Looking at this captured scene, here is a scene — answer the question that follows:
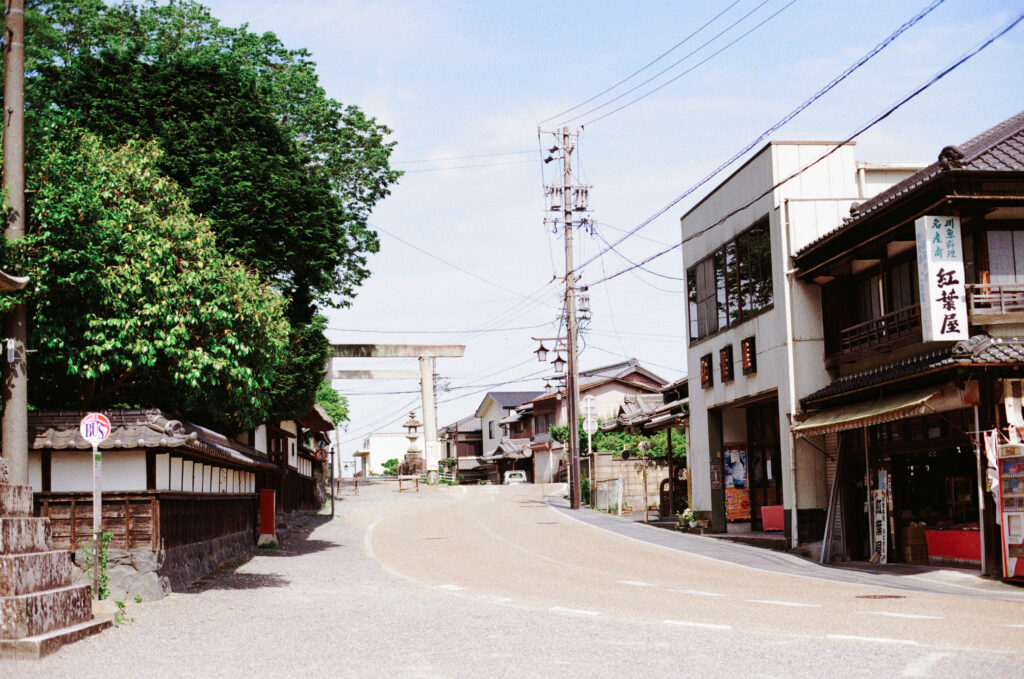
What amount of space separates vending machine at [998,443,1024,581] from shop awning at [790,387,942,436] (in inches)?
63.7

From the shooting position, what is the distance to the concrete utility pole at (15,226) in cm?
1319

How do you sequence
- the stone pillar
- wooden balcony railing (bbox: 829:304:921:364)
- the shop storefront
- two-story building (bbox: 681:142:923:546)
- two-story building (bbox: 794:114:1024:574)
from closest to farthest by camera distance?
1. the stone pillar
2. two-story building (bbox: 794:114:1024:574)
3. the shop storefront
4. wooden balcony railing (bbox: 829:304:921:364)
5. two-story building (bbox: 681:142:923:546)

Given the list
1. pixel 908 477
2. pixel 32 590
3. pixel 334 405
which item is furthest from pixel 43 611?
pixel 334 405

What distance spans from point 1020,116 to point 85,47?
25264 mm

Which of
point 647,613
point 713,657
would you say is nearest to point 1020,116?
point 647,613

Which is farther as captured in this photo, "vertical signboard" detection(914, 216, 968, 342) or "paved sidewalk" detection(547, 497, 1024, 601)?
"vertical signboard" detection(914, 216, 968, 342)

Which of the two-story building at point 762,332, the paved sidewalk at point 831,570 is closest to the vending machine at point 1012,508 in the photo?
the paved sidewalk at point 831,570

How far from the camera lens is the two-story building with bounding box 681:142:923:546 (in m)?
23.5

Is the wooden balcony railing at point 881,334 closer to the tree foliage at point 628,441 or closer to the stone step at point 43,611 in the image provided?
the stone step at point 43,611

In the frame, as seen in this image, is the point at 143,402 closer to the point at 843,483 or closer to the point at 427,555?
the point at 427,555

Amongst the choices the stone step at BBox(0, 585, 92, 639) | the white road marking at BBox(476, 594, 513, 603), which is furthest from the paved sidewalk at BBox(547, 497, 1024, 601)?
the stone step at BBox(0, 585, 92, 639)

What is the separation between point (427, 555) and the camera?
23.9 meters

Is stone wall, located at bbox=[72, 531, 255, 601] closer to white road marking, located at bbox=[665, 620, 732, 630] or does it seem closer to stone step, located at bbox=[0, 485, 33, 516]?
stone step, located at bbox=[0, 485, 33, 516]

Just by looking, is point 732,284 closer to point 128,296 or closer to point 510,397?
point 128,296
